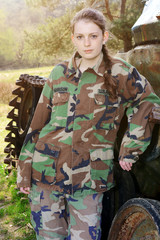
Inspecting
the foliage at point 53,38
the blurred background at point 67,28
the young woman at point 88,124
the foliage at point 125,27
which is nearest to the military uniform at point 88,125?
the young woman at point 88,124

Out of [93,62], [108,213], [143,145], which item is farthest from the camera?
[108,213]

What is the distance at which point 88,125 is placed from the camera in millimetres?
2213

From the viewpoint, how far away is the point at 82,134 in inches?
87.0

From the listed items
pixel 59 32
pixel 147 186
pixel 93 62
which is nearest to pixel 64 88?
pixel 93 62

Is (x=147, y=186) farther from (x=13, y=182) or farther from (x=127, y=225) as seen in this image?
(x=13, y=182)

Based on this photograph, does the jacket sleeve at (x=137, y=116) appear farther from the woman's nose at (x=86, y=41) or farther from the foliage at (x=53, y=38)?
the foliage at (x=53, y=38)

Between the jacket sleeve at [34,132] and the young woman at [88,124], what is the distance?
27 millimetres

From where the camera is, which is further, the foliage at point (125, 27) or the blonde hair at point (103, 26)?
the foliage at point (125, 27)

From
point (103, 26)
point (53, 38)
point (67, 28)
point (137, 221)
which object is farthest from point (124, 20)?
point (137, 221)

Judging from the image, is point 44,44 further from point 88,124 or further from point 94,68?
point 88,124

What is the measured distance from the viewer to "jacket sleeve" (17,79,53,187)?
2371 millimetres

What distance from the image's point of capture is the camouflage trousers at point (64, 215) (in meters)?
2.26

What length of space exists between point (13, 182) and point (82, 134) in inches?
122

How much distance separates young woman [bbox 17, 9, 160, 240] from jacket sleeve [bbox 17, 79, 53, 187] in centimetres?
3
